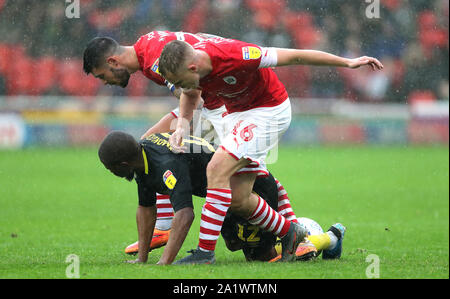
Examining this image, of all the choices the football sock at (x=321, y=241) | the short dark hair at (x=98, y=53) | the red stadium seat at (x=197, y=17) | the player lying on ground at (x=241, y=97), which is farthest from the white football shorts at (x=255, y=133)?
the red stadium seat at (x=197, y=17)

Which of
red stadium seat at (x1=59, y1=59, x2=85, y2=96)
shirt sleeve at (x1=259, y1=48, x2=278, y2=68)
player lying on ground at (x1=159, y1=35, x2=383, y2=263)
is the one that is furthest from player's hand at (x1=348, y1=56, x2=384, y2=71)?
red stadium seat at (x1=59, y1=59, x2=85, y2=96)

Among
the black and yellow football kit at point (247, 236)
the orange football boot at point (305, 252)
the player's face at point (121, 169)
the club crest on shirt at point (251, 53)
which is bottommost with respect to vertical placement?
the orange football boot at point (305, 252)

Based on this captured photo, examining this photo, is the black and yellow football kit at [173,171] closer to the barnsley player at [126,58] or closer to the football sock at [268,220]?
the football sock at [268,220]

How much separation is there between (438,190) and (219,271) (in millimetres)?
7723

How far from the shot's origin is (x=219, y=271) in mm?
4211

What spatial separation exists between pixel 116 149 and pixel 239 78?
3.15ft

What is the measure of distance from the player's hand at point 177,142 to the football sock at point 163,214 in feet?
3.03

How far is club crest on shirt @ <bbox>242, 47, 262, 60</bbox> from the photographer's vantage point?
4.46m

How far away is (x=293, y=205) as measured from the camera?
30.5ft

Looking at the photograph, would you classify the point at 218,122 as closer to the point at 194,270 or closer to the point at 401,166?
the point at 194,270

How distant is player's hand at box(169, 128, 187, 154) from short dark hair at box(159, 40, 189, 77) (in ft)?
1.67

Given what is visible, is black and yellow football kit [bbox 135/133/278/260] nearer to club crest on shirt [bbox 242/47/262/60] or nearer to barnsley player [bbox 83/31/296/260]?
barnsley player [bbox 83/31/296/260]

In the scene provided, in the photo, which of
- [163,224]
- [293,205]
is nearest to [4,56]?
[293,205]

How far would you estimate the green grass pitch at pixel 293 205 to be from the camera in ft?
14.5
